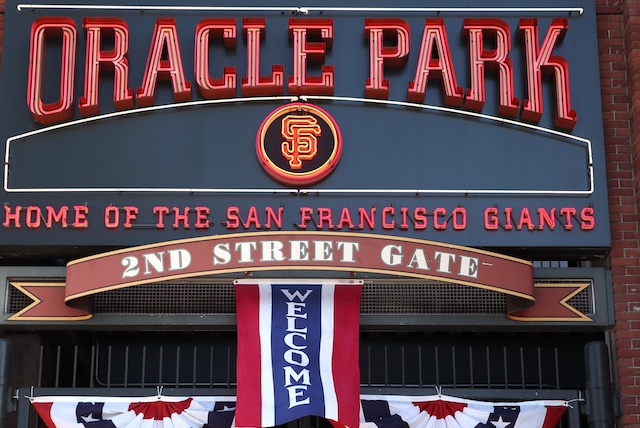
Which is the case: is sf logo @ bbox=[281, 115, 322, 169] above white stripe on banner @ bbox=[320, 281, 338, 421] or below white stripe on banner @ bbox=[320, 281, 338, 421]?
above

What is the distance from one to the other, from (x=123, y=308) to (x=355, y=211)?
8.96 ft

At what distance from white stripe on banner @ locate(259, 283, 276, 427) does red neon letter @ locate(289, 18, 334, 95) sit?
96.8 inches

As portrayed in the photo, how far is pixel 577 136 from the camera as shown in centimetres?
1319

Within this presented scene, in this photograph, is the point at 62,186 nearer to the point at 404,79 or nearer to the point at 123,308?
the point at 123,308

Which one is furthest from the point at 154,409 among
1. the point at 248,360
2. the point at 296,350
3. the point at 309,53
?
the point at 309,53

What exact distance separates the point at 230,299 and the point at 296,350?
1176 millimetres

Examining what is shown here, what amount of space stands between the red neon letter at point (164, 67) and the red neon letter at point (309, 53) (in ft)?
4.09

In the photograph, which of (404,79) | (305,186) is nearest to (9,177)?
(305,186)

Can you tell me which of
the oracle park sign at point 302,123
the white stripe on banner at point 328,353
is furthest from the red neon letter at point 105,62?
the white stripe on banner at point 328,353

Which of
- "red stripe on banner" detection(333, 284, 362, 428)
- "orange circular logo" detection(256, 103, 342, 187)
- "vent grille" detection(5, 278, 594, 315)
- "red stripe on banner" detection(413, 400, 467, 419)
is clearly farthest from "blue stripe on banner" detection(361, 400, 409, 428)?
"orange circular logo" detection(256, 103, 342, 187)

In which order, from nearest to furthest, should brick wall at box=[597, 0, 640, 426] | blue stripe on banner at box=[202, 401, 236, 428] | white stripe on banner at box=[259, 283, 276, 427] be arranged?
white stripe on banner at box=[259, 283, 276, 427], blue stripe on banner at box=[202, 401, 236, 428], brick wall at box=[597, 0, 640, 426]

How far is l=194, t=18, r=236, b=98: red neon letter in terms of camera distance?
516 inches

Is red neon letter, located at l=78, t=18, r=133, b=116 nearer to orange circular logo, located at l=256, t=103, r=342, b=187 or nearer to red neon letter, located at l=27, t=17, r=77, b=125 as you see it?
red neon letter, located at l=27, t=17, r=77, b=125

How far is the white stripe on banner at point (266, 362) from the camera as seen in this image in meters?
11.7
